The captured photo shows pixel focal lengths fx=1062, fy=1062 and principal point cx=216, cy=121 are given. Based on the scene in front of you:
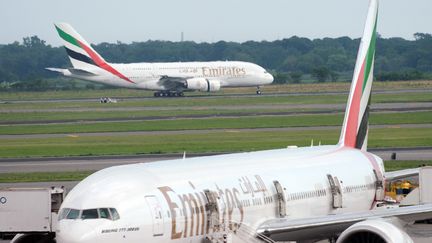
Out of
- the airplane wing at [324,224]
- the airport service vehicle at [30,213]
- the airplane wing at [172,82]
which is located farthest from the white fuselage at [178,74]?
the airplane wing at [324,224]

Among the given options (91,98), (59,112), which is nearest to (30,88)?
(91,98)

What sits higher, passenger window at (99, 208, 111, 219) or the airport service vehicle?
passenger window at (99, 208, 111, 219)

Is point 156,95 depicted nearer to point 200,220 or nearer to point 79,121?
point 79,121

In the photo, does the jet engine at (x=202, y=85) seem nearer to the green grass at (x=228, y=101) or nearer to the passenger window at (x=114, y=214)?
the green grass at (x=228, y=101)

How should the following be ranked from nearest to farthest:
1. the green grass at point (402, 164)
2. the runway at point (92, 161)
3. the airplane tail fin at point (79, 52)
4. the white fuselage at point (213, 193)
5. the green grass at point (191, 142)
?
the white fuselage at point (213, 193) < the green grass at point (402, 164) < the runway at point (92, 161) < the green grass at point (191, 142) < the airplane tail fin at point (79, 52)

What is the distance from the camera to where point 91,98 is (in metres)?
148

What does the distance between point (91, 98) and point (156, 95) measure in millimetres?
9454

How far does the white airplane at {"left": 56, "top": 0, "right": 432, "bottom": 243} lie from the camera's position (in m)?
23.4

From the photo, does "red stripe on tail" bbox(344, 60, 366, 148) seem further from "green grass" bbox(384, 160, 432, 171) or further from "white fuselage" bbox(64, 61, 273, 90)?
"white fuselage" bbox(64, 61, 273, 90)

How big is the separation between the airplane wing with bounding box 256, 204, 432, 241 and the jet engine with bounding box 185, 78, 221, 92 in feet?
400

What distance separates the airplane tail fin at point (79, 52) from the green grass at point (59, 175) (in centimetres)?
8511

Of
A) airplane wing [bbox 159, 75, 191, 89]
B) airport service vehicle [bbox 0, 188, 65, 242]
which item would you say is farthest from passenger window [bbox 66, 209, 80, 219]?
airplane wing [bbox 159, 75, 191, 89]

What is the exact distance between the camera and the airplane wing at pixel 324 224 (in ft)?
89.7

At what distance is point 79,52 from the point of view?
480 feet
